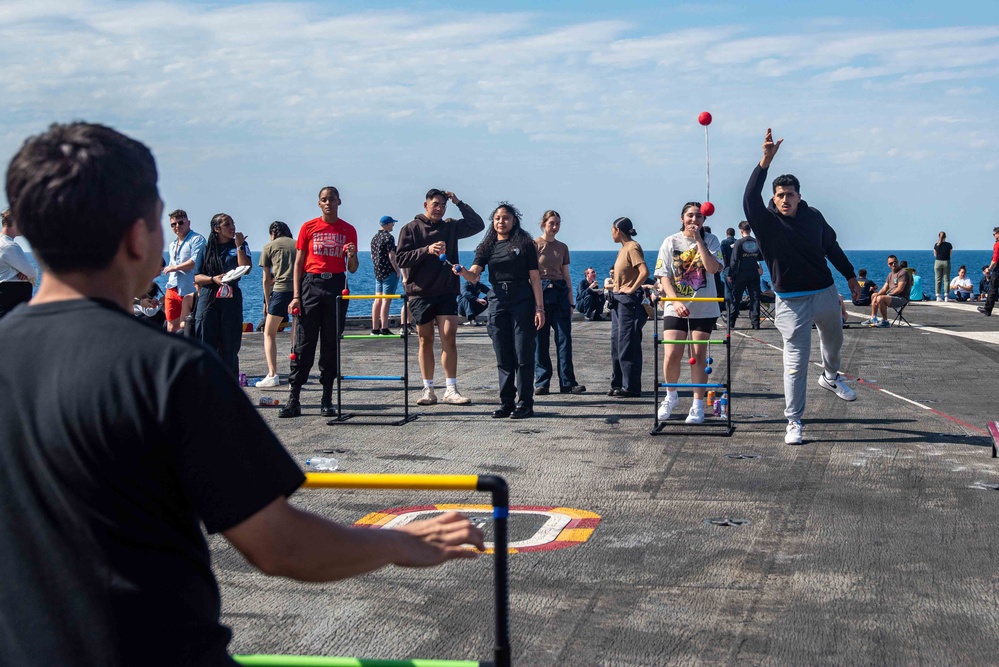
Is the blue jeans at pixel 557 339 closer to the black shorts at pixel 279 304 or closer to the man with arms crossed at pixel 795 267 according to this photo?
the black shorts at pixel 279 304

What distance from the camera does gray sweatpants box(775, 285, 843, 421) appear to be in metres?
8.75

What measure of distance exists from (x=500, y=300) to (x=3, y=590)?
8.74m

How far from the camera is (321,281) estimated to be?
10391 millimetres

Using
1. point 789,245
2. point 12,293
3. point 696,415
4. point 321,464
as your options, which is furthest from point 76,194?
point 12,293

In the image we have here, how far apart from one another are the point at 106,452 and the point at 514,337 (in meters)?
8.88

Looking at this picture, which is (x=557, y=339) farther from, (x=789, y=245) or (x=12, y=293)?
(x=12, y=293)

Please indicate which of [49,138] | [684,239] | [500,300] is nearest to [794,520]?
[684,239]

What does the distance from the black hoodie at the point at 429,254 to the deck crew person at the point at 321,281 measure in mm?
540

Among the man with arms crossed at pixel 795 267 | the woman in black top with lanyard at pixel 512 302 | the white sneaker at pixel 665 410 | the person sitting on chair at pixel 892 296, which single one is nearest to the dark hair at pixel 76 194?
the man with arms crossed at pixel 795 267

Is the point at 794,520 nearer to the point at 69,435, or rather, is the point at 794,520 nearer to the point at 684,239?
the point at 684,239

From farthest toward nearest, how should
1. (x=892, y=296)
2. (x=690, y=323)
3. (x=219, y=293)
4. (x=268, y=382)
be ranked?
(x=892, y=296) → (x=268, y=382) → (x=219, y=293) → (x=690, y=323)

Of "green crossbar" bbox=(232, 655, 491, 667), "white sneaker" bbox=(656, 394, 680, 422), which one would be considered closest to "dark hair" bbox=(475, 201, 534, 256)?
"white sneaker" bbox=(656, 394, 680, 422)

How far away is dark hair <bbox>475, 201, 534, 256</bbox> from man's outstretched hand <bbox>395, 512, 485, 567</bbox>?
8399 millimetres

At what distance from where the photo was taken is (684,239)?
9867 mm
